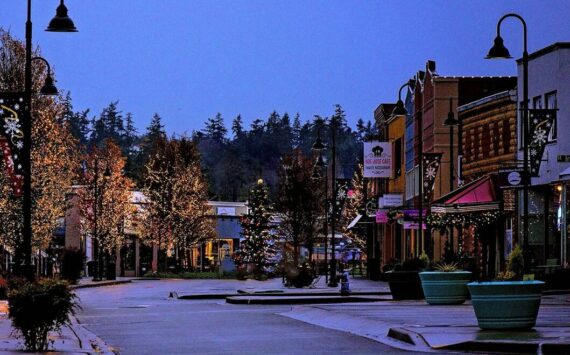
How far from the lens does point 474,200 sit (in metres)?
53.0

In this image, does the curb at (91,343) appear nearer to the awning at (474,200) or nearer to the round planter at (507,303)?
the round planter at (507,303)

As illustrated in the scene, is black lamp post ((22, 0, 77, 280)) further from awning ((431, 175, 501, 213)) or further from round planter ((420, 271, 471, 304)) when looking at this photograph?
awning ((431, 175, 501, 213))

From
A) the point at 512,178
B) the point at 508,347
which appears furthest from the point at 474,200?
the point at 508,347

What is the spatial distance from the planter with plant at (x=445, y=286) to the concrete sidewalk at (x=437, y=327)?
15.0 inches

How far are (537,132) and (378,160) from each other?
2898cm

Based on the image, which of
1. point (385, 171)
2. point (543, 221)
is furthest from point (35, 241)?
point (543, 221)

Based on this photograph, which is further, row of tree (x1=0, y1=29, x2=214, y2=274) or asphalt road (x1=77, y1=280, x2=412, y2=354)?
row of tree (x1=0, y1=29, x2=214, y2=274)

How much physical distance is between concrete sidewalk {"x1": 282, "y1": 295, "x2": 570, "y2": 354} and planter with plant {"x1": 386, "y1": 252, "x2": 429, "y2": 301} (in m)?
2.36

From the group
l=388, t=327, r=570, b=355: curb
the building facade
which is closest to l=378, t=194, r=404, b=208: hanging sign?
the building facade

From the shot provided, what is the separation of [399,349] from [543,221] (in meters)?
29.8

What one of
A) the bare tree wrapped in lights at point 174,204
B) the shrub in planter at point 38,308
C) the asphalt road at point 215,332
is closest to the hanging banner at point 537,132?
the asphalt road at point 215,332

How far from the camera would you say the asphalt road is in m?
20.3

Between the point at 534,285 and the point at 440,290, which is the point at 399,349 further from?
the point at 440,290

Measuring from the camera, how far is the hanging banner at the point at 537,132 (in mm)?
41344
